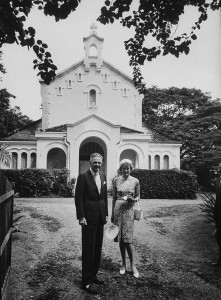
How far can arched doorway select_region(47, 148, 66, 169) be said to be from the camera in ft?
72.7

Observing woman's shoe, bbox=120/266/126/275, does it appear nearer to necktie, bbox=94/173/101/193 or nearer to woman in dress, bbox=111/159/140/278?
woman in dress, bbox=111/159/140/278

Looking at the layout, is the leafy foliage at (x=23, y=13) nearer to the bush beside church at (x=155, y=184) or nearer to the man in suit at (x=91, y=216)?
the man in suit at (x=91, y=216)

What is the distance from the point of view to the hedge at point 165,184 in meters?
17.9

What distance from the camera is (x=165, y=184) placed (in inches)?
706

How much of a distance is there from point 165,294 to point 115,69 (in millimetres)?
21488

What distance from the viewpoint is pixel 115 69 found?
24.4m

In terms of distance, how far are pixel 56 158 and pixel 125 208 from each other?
17233 mm

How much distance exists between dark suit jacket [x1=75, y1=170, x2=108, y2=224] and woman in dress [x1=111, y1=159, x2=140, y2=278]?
44 cm

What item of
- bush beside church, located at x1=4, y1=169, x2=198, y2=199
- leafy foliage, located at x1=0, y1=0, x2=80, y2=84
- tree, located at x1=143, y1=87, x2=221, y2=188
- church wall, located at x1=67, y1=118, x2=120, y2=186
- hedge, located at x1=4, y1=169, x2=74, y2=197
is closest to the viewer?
leafy foliage, located at x1=0, y1=0, x2=80, y2=84

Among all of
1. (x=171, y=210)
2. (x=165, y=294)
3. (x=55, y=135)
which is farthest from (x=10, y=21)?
(x=55, y=135)

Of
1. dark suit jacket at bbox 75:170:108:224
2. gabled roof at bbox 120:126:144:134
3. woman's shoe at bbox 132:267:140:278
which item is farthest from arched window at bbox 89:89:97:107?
woman's shoe at bbox 132:267:140:278

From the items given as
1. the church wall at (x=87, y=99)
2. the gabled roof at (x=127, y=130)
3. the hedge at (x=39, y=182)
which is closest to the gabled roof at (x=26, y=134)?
the church wall at (x=87, y=99)

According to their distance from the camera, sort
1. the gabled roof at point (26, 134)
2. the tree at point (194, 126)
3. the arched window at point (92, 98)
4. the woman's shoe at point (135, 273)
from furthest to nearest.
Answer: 1. the tree at point (194, 126)
2. the arched window at point (92, 98)
3. the gabled roof at point (26, 134)
4. the woman's shoe at point (135, 273)

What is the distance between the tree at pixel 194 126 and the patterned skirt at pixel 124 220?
1747 cm
